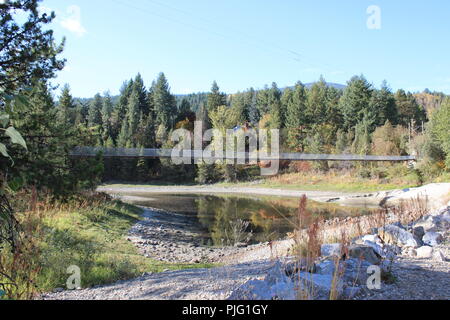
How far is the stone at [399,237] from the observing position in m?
4.32

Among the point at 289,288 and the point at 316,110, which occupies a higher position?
the point at 316,110

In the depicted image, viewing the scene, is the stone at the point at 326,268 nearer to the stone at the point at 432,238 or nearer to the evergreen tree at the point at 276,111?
the stone at the point at 432,238

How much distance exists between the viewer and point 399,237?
4.58 meters

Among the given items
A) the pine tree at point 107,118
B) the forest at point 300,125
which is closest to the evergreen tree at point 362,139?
the forest at point 300,125

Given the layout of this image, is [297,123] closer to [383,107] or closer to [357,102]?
[357,102]

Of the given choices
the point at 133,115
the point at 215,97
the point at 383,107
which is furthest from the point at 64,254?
the point at 215,97

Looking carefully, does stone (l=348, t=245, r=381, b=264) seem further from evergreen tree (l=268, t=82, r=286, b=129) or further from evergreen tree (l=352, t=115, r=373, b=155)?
evergreen tree (l=268, t=82, r=286, b=129)

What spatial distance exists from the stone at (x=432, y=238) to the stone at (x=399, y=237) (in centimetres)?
29

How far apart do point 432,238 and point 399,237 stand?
0.71m

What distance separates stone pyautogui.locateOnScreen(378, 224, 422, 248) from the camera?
4.32 m

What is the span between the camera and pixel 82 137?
25.5 feet

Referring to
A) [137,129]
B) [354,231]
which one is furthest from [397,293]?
[137,129]
